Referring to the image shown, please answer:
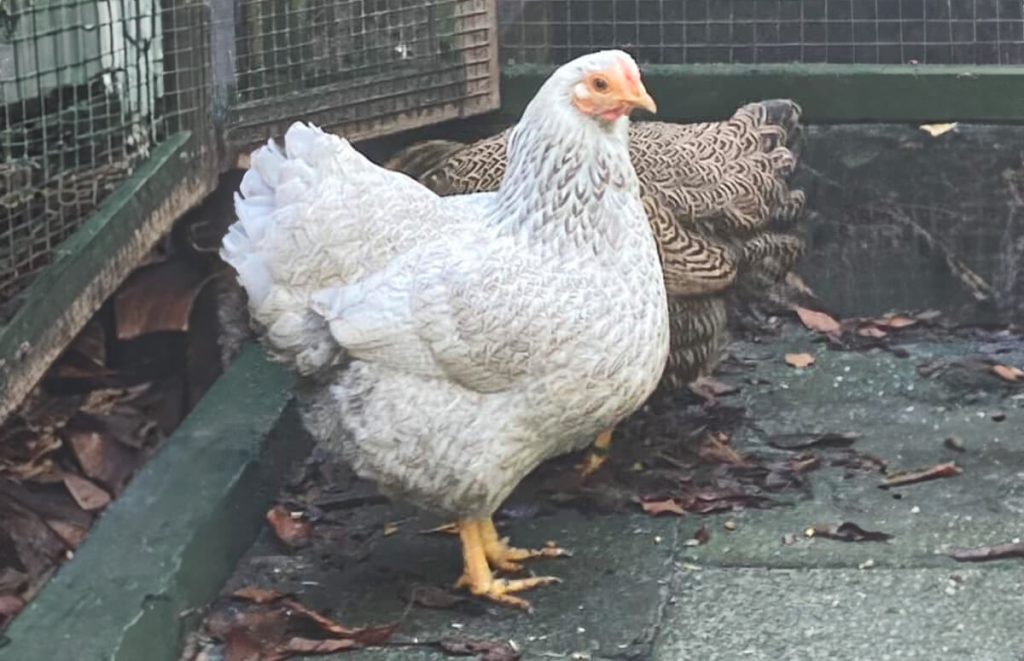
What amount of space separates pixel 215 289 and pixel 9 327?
4.59 feet

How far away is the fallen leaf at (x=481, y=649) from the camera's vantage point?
12.7ft

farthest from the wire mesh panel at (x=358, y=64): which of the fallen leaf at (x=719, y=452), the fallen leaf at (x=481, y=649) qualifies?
the fallen leaf at (x=481, y=649)

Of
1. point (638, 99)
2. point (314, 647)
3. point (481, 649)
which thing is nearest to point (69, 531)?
point (314, 647)

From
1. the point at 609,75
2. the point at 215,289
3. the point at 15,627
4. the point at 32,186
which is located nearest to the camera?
the point at 15,627

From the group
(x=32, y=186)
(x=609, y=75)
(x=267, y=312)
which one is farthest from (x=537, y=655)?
(x=32, y=186)

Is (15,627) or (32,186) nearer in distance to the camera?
(15,627)

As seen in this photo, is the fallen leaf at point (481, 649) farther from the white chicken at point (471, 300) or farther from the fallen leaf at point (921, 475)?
the fallen leaf at point (921, 475)

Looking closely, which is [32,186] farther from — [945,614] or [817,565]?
[945,614]

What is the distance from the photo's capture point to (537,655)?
389 cm

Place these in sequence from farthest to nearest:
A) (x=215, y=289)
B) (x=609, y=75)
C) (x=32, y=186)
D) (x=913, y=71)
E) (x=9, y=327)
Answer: (x=913, y=71) < (x=215, y=289) < (x=32, y=186) < (x=9, y=327) < (x=609, y=75)

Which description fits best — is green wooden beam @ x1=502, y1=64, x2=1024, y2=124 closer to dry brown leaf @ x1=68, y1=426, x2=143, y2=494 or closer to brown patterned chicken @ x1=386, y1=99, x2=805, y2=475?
brown patterned chicken @ x1=386, y1=99, x2=805, y2=475

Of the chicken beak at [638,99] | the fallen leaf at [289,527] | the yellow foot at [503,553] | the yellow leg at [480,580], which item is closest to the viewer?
the chicken beak at [638,99]

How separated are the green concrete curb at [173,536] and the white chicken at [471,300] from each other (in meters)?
0.44

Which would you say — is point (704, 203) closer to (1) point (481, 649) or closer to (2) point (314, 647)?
(1) point (481, 649)
